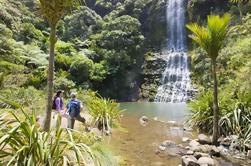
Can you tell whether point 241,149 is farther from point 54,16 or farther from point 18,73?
point 18,73

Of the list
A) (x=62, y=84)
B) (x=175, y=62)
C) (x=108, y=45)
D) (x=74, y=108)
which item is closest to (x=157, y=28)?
(x=175, y=62)

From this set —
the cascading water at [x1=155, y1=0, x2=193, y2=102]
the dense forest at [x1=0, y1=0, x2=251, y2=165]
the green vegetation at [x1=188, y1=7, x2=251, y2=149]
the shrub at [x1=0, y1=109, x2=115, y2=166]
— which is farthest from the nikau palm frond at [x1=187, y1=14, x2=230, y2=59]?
the cascading water at [x1=155, y1=0, x2=193, y2=102]

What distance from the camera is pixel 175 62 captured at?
33500mm

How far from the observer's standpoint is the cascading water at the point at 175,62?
3054 cm

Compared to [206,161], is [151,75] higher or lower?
higher

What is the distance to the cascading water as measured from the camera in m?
30.5

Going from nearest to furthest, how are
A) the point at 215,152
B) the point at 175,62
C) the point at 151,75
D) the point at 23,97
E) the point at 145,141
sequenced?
the point at 215,152
the point at 145,141
the point at 23,97
the point at 151,75
the point at 175,62

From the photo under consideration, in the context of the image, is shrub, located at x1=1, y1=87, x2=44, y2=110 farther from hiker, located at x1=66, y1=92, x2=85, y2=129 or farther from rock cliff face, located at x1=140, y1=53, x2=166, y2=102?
rock cliff face, located at x1=140, y1=53, x2=166, y2=102

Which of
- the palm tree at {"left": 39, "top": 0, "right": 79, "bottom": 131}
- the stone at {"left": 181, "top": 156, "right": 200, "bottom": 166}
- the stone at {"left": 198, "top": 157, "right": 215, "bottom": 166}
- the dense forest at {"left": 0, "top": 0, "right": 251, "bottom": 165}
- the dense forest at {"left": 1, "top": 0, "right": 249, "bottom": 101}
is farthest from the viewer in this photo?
the dense forest at {"left": 1, "top": 0, "right": 249, "bottom": 101}

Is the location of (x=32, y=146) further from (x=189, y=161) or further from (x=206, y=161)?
(x=206, y=161)

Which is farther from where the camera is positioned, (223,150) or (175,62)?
(175,62)

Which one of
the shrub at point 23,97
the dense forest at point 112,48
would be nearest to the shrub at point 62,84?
the dense forest at point 112,48

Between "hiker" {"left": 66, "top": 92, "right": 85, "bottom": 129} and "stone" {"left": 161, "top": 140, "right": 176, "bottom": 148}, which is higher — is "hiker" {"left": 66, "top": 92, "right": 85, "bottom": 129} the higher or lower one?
the higher one

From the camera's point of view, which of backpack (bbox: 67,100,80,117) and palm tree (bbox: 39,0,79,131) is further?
backpack (bbox: 67,100,80,117)
